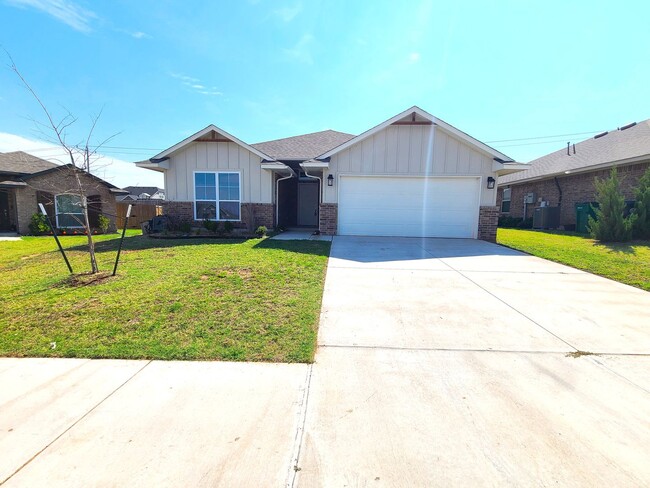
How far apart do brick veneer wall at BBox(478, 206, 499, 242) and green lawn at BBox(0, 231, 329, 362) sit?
291 inches

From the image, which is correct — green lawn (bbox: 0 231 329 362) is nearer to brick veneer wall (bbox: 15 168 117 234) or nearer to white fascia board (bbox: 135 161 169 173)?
white fascia board (bbox: 135 161 169 173)

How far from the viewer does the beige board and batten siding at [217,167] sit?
12.6 m

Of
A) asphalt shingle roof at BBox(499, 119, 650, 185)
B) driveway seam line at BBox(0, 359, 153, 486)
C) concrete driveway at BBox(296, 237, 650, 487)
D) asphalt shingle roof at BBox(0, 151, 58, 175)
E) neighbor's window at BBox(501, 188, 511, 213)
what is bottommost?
driveway seam line at BBox(0, 359, 153, 486)

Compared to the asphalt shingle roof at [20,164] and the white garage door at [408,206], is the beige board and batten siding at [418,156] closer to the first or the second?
the white garage door at [408,206]

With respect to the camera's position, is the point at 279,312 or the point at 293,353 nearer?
the point at 293,353

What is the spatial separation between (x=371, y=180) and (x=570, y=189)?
1256 cm

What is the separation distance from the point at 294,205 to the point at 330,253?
8322mm

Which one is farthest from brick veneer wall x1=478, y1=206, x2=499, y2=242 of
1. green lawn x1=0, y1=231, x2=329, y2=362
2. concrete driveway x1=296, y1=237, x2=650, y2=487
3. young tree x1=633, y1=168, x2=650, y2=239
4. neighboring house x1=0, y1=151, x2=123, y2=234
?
neighboring house x1=0, y1=151, x2=123, y2=234

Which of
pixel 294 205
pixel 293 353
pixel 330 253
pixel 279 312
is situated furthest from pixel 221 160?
pixel 293 353

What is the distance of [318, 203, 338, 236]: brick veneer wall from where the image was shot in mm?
12039

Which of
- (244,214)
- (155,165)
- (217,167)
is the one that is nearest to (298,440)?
(244,214)

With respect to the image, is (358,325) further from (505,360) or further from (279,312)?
(505,360)

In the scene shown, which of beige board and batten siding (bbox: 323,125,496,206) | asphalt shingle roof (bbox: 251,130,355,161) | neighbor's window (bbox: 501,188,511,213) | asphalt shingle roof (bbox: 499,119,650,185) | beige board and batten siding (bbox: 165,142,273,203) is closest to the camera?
beige board and batten siding (bbox: 323,125,496,206)

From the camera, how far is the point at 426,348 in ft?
11.5
